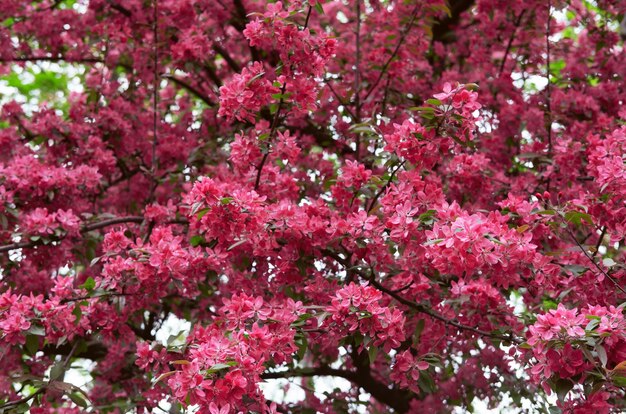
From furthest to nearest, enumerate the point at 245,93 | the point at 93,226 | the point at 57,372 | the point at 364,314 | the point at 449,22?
the point at 449,22
the point at 93,226
the point at 57,372
the point at 245,93
the point at 364,314

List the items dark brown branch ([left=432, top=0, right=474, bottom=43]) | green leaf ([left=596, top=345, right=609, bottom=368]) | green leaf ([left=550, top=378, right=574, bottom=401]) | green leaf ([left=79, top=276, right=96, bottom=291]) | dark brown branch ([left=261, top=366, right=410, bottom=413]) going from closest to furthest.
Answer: green leaf ([left=596, top=345, right=609, bottom=368]) < green leaf ([left=550, top=378, right=574, bottom=401]) < green leaf ([left=79, top=276, right=96, bottom=291]) < dark brown branch ([left=261, top=366, right=410, bottom=413]) < dark brown branch ([left=432, top=0, right=474, bottom=43])

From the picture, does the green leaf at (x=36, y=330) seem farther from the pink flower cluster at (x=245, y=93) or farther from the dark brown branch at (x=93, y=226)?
the pink flower cluster at (x=245, y=93)

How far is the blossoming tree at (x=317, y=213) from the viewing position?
2.67 metres

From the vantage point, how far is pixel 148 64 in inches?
191

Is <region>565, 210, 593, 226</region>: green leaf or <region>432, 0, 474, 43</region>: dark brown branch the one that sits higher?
<region>432, 0, 474, 43</region>: dark brown branch

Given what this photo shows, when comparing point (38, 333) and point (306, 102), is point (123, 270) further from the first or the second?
point (306, 102)

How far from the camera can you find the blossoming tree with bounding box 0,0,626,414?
267 centimetres

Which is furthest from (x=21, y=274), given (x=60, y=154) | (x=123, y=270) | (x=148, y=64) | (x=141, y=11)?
(x=141, y=11)

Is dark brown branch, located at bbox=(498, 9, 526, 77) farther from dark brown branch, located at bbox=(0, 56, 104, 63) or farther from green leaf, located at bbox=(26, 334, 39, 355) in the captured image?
green leaf, located at bbox=(26, 334, 39, 355)

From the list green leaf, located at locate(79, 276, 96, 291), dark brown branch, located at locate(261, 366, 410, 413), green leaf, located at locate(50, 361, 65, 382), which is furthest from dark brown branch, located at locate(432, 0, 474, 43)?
green leaf, located at locate(50, 361, 65, 382)

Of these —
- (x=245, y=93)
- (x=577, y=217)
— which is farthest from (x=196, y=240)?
(x=577, y=217)

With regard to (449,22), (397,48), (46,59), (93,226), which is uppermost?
(449,22)

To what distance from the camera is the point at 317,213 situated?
3.09 metres

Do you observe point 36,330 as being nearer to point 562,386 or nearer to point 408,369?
point 408,369
